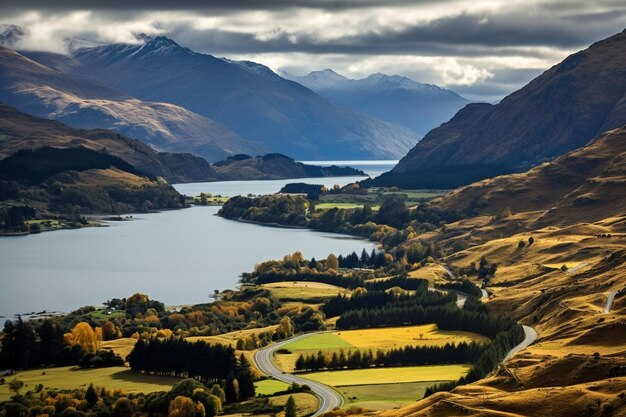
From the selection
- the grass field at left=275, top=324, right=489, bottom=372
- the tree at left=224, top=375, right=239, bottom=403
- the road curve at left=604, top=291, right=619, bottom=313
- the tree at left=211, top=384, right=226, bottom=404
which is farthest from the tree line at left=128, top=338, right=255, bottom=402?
the road curve at left=604, top=291, right=619, bottom=313

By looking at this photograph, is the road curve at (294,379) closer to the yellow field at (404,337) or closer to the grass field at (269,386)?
the grass field at (269,386)

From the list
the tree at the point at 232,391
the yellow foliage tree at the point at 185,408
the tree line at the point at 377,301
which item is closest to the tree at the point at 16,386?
the yellow foliage tree at the point at 185,408

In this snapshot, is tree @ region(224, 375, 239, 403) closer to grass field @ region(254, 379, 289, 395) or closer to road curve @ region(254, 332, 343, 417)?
grass field @ region(254, 379, 289, 395)

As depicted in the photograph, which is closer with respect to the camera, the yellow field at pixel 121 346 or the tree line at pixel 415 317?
the yellow field at pixel 121 346

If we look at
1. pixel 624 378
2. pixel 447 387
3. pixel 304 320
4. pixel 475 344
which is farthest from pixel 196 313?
pixel 624 378

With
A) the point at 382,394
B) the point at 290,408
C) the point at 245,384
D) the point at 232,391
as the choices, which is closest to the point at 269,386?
the point at 245,384

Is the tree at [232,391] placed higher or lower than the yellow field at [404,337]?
lower

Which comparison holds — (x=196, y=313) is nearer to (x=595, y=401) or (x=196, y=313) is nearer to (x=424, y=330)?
(x=424, y=330)
